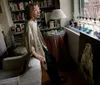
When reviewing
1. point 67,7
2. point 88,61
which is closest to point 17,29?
point 67,7

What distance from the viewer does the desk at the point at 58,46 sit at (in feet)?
9.09

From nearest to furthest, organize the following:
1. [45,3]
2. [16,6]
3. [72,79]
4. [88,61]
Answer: [88,61] → [72,79] → [16,6] → [45,3]

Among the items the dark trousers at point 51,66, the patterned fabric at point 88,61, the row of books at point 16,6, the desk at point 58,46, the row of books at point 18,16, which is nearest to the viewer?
the patterned fabric at point 88,61

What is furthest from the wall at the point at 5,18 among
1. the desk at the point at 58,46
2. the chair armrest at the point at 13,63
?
the chair armrest at the point at 13,63

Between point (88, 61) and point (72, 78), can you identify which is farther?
point (72, 78)

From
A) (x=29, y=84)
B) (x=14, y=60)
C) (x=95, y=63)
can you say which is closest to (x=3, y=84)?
(x=29, y=84)

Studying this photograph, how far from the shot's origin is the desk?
2770mm

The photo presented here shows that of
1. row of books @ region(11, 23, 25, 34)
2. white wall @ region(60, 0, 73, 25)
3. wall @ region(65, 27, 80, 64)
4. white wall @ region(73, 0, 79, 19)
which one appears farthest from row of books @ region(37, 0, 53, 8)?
wall @ region(65, 27, 80, 64)

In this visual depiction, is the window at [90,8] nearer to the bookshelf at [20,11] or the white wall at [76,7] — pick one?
the white wall at [76,7]

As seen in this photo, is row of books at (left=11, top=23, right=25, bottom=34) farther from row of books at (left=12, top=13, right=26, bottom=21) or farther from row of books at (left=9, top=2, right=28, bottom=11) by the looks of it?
row of books at (left=9, top=2, right=28, bottom=11)

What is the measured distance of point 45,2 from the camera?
3.25 meters

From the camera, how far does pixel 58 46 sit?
2.87 m

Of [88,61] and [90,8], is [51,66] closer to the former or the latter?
[88,61]

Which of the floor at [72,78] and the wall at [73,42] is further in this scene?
the wall at [73,42]
